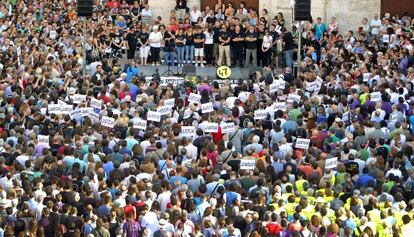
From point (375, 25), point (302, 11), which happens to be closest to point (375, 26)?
point (375, 25)

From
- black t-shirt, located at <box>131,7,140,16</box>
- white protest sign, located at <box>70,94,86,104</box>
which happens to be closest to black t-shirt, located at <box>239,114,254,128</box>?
white protest sign, located at <box>70,94,86,104</box>

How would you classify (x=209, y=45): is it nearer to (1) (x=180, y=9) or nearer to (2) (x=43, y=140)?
(1) (x=180, y=9)

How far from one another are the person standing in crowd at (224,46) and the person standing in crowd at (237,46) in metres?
0.21

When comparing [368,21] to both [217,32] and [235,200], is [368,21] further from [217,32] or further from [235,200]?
[235,200]

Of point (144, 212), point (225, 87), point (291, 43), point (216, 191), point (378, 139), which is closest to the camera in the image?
point (144, 212)

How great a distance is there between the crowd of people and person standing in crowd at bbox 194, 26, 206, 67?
43 millimetres

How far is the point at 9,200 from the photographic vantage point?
25.3 m

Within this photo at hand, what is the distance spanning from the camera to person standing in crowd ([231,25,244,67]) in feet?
140

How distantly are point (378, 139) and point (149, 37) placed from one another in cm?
1399

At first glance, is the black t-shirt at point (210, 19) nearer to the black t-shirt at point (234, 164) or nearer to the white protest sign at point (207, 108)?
the white protest sign at point (207, 108)

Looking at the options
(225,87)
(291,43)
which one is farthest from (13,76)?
(291,43)

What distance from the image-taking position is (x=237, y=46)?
42906 millimetres

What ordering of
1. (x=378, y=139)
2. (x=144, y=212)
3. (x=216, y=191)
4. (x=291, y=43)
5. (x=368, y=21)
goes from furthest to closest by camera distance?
(x=368, y=21), (x=291, y=43), (x=378, y=139), (x=216, y=191), (x=144, y=212)

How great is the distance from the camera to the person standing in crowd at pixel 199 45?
141ft
